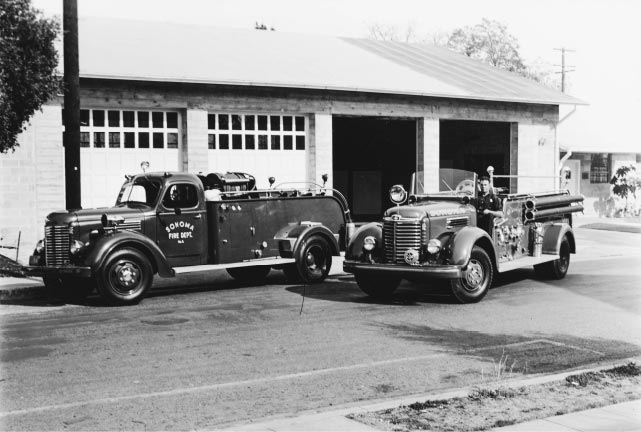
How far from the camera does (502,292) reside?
43.1ft

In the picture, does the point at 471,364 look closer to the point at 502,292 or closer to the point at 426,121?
the point at 502,292

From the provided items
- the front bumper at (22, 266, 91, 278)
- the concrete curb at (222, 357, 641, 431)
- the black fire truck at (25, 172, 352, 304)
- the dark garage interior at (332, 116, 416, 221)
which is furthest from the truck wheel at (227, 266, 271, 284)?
the dark garage interior at (332, 116, 416, 221)

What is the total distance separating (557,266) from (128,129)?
37.8ft

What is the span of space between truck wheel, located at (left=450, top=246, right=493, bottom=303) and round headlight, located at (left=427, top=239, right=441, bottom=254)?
55 cm

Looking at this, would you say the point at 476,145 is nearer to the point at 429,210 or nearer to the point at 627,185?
the point at 627,185

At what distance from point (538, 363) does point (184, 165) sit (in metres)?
14.6

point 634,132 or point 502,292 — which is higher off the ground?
point 634,132

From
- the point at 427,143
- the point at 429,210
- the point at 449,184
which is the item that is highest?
the point at 427,143

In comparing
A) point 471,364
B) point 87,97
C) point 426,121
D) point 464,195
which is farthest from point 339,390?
point 426,121

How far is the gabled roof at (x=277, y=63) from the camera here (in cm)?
2105

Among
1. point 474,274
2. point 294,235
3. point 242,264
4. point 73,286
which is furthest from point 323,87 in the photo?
point 73,286

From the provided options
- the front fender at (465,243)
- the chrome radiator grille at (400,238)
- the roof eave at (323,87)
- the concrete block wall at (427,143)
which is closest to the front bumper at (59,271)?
the chrome radiator grille at (400,238)

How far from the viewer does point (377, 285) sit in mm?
12680

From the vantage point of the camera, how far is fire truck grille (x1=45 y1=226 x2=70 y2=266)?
1185 centimetres
